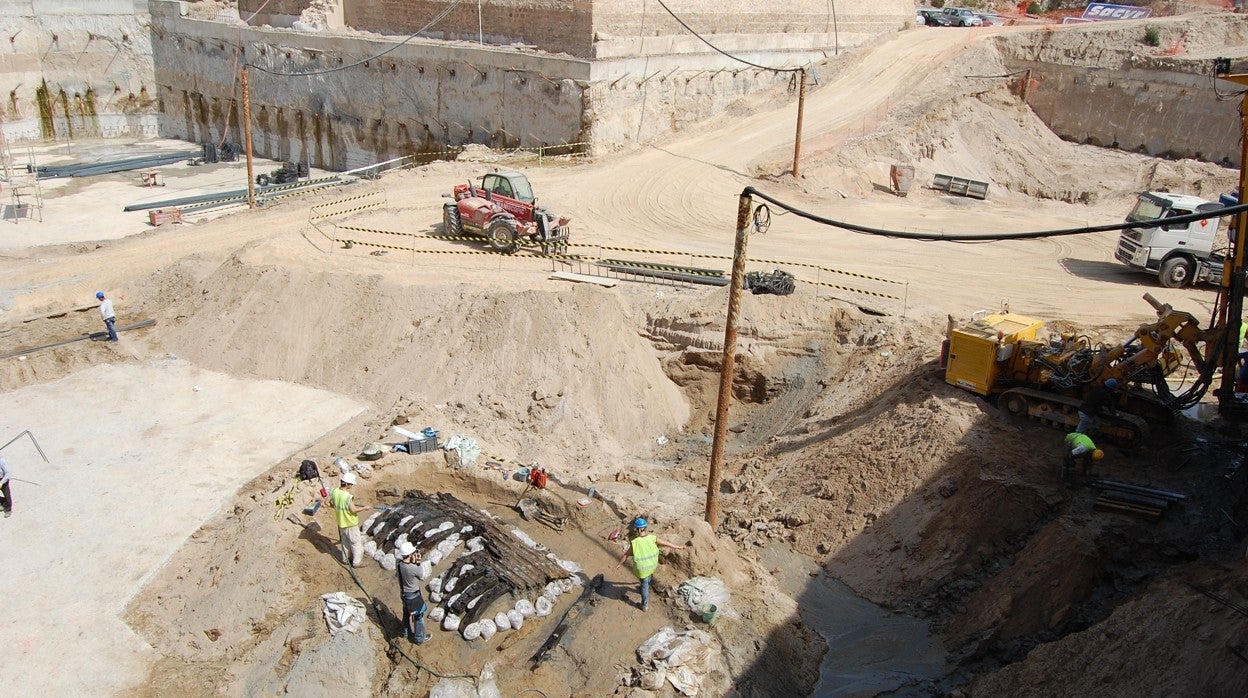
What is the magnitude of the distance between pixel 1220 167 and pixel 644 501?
25.9 meters

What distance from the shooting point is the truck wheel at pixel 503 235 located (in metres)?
22.2

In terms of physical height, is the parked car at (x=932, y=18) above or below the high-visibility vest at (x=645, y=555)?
above

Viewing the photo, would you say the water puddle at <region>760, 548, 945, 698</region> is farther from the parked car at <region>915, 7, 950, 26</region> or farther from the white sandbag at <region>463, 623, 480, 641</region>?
the parked car at <region>915, 7, 950, 26</region>

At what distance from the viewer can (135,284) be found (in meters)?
22.4

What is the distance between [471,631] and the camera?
1142 cm

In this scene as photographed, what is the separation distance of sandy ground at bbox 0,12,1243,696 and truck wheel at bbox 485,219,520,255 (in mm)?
392

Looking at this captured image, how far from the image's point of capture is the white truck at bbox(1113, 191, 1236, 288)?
21297 millimetres

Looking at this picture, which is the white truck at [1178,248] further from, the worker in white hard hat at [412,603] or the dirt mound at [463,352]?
the worker in white hard hat at [412,603]

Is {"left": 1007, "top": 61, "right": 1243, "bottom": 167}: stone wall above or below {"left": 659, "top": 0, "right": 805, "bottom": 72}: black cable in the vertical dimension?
below

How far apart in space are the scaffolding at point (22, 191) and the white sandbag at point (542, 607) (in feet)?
88.3

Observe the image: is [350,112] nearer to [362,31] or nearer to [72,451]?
[362,31]

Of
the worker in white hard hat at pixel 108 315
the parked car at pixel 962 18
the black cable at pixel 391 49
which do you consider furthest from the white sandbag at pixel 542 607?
the parked car at pixel 962 18

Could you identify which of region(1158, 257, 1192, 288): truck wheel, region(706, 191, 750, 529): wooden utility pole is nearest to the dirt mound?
region(706, 191, 750, 529): wooden utility pole

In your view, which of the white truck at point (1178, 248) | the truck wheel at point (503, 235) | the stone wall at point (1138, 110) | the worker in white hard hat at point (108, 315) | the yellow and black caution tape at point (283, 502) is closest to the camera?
the yellow and black caution tape at point (283, 502)
